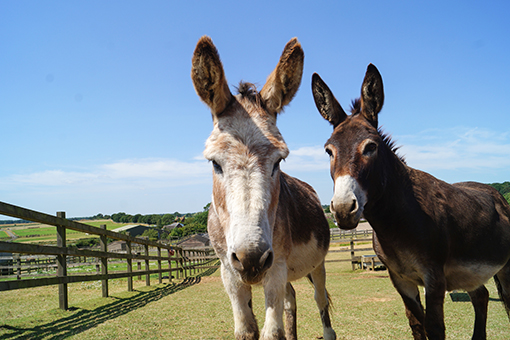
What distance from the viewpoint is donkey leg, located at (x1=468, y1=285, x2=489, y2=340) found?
13.0 feet

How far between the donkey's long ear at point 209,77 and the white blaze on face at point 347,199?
129 centimetres

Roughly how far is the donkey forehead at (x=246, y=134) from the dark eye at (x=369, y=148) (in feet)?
4.08

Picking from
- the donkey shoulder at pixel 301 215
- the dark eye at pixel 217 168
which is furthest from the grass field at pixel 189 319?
the dark eye at pixel 217 168

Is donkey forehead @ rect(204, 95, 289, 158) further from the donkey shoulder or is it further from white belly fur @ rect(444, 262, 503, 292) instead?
white belly fur @ rect(444, 262, 503, 292)

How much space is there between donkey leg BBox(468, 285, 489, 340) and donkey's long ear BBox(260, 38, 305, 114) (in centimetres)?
381

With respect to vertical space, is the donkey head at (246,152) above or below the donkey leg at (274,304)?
above

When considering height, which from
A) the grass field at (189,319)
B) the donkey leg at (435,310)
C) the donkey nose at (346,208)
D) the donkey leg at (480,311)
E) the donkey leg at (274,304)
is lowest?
the grass field at (189,319)

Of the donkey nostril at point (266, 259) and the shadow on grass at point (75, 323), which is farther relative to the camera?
the shadow on grass at point (75, 323)

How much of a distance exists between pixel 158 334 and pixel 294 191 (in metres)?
2.91

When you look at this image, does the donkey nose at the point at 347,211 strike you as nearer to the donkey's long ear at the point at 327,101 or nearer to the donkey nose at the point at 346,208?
the donkey nose at the point at 346,208

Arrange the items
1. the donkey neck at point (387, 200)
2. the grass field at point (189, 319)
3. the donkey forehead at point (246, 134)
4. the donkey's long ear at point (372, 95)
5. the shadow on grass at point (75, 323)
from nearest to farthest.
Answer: the donkey forehead at point (246, 134), the donkey neck at point (387, 200), the donkey's long ear at point (372, 95), the shadow on grass at point (75, 323), the grass field at point (189, 319)

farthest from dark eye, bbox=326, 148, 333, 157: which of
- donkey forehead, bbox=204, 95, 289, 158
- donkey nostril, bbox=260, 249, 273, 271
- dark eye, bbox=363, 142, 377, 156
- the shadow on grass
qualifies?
the shadow on grass

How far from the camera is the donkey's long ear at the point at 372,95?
3531 mm

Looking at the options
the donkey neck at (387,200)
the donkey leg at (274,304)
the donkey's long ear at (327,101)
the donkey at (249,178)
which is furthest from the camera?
the donkey's long ear at (327,101)
